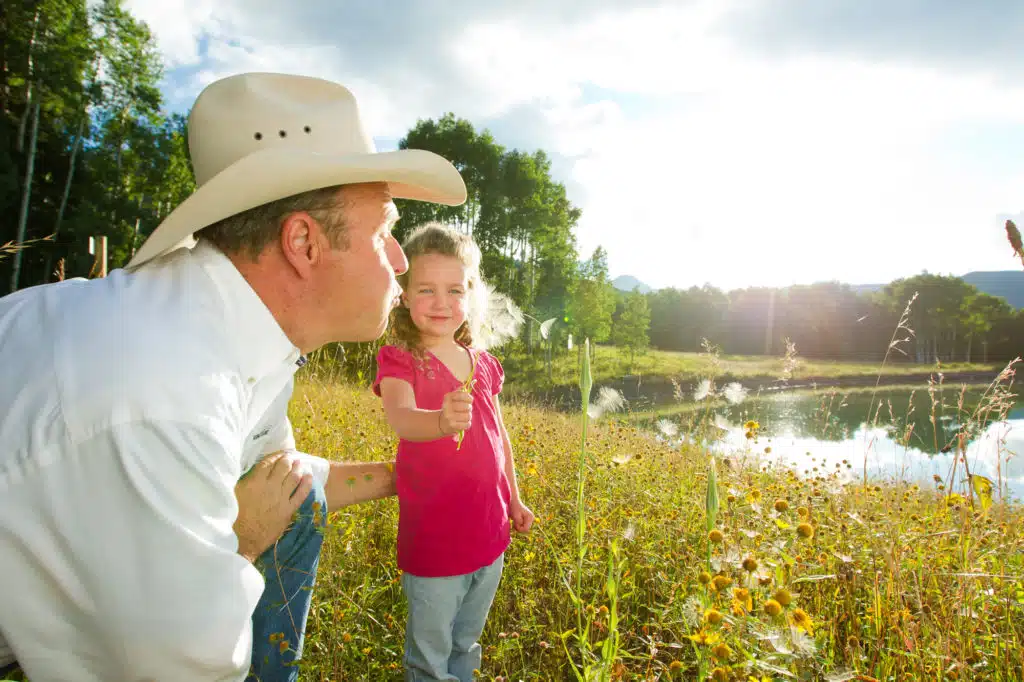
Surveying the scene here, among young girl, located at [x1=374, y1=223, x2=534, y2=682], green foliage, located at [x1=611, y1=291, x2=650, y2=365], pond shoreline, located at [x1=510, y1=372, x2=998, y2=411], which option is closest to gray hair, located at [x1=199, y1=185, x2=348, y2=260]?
young girl, located at [x1=374, y1=223, x2=534, y2=682]

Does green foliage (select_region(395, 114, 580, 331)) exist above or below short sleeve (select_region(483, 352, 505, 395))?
above

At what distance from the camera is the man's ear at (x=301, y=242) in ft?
4.54

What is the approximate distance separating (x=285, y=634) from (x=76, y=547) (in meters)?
0.92

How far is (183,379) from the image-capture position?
104 centimetres

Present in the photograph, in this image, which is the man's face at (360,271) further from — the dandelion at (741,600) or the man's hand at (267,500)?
the dandelion at (741,600)

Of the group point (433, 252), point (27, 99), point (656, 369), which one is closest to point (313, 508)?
point (433, 252)

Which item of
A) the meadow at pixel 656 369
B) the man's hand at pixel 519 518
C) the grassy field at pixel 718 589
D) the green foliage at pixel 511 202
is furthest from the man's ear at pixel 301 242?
the green foliage at pixel 511 202

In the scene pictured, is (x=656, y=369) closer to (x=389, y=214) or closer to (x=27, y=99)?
(x=27, y=99)

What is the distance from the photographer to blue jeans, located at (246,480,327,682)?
1.66 meters

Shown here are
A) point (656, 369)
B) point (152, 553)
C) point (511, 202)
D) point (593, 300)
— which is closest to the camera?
point (152, 553)

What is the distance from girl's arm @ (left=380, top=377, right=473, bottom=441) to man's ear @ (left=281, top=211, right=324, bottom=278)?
57 cm

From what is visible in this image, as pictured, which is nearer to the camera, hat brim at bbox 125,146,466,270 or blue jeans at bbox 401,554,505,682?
hat brim at bbox 125,146,466,270

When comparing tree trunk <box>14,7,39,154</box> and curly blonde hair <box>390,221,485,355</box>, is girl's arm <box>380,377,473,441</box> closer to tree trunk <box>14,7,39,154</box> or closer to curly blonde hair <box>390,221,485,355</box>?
curly blonde hair <box>390,221,485,355</box>

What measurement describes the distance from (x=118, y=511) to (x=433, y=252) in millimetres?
1520
